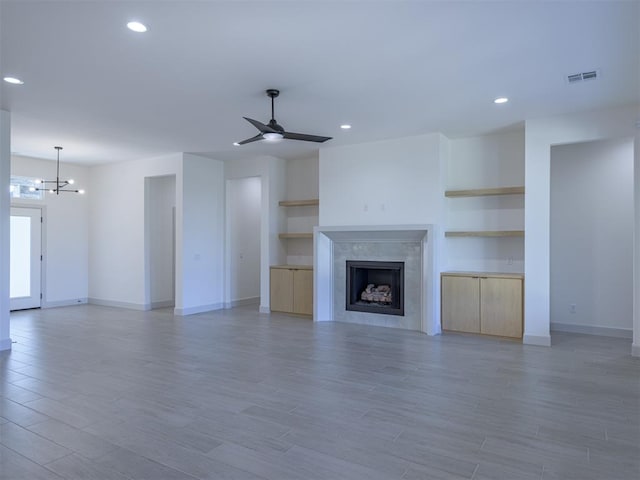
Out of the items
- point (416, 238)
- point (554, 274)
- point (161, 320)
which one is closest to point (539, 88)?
point (416, 238)

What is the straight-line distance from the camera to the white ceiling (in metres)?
2.99

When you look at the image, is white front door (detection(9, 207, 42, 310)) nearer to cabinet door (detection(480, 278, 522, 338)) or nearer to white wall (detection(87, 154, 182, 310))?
white wall (detection(87, 154, 182, 310))

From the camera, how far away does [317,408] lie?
11.0 feet

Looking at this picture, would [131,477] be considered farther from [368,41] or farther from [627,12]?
[627,12]

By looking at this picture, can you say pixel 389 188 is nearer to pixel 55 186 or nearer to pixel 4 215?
pixel 4 215

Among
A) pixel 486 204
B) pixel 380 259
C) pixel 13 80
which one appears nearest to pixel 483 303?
pixel 486 204

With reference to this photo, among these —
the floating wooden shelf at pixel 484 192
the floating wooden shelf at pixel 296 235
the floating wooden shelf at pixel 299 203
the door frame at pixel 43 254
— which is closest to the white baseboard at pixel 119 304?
the door frame at pixel 43 254

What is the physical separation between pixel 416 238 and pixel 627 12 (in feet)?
12.8

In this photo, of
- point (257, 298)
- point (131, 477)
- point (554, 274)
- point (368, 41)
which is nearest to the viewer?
point (131, 477)

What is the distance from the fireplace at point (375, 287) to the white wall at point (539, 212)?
189 cm

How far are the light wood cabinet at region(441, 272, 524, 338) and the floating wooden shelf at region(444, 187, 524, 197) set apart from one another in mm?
1202

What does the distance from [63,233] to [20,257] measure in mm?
933

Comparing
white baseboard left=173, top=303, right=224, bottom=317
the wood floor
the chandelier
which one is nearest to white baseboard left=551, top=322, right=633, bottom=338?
the wood floor

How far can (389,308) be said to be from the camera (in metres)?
6.75
